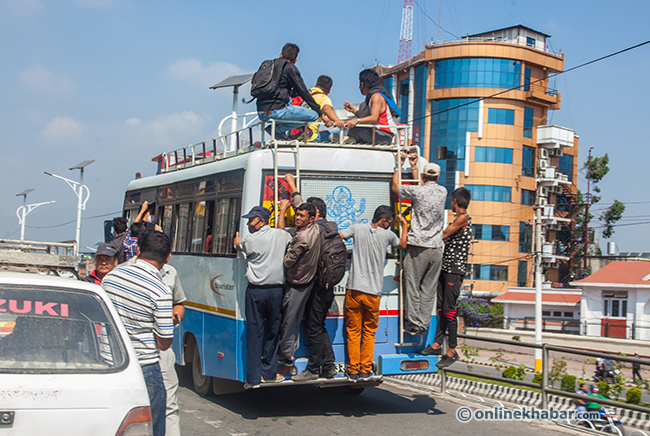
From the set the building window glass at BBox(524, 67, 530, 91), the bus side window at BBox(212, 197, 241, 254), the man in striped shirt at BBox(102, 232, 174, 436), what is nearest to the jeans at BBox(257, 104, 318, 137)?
the bus side window at BBox(212, 197, 241, 254)

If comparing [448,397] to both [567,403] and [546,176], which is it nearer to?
[567,403]

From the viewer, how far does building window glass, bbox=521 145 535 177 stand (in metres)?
57.0

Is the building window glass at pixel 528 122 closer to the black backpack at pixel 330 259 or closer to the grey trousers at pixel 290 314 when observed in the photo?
the black backpack at pixel 330 259

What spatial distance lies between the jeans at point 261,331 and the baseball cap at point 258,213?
81 cm

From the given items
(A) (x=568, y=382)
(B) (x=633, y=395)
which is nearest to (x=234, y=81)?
(A) (x=568, y=382)

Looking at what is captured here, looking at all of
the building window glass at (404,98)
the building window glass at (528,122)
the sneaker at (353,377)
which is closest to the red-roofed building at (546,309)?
the building window glass at (528,122)

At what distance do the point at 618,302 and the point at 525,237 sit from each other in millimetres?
12135

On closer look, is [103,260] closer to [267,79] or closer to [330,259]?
[330,259]

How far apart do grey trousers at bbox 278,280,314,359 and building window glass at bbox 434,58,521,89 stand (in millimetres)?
50770

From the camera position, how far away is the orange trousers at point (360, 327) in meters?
7.41

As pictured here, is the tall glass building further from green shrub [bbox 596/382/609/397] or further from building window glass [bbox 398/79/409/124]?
green shrub [bbox 596/382/609/397]

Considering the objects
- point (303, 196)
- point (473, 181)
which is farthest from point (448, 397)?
point (473, 181)

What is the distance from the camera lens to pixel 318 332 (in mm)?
7297

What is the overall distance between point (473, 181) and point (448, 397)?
47.9 metres
